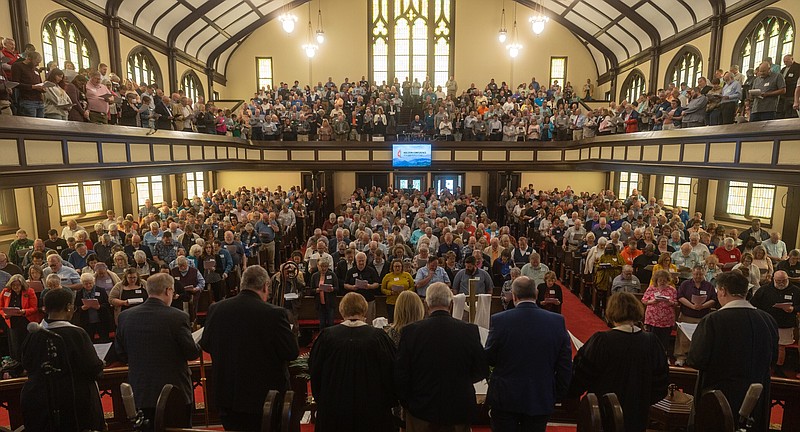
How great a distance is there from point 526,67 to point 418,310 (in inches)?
945

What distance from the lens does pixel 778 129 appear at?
28.5 ft

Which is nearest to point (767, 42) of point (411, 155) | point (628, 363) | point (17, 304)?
point (411, 155)

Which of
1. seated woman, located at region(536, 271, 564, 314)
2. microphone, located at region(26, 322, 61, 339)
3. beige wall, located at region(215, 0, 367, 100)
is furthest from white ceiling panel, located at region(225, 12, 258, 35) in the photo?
microphone, located at region(26, 322, 61, 339)

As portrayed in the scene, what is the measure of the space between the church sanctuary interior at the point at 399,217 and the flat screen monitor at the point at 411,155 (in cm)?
→ 10

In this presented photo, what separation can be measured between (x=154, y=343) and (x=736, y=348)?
4240 mm

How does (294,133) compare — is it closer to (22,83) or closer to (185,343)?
(22,83)

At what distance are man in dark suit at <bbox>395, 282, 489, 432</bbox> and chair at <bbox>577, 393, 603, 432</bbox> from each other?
655 mm

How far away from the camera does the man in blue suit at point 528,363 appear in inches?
120

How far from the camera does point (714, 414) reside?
2.75 meters

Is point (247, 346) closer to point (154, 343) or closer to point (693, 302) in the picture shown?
point (154, 343)

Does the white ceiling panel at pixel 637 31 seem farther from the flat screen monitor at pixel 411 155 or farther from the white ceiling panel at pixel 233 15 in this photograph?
the white ceiling panel at pixel 233 15

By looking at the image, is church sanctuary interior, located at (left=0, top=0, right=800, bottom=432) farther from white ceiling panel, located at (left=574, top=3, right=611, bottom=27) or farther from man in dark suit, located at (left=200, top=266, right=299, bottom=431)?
white ceiling panel, located at (left=574, top=3, right=611, bottom=27)

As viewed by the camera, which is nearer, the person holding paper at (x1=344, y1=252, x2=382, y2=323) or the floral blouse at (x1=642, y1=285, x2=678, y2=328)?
the floral blouse at (x1=642, y1=285, x2=678, y2=328)

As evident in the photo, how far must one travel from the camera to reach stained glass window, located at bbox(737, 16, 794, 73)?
40.7ft
